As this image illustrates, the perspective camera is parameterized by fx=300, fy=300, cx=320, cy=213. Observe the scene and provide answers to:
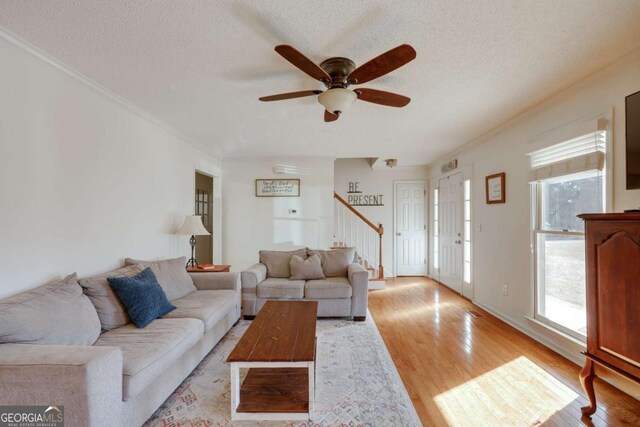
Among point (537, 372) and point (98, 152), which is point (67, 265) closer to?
point (98, 152)

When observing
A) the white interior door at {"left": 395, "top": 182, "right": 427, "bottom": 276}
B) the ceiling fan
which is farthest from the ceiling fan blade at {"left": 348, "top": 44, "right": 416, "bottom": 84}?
the white interior door at {"left": 395, "top": 182, "right": 427, "bottom": 276}

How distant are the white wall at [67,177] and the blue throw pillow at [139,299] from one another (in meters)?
0.47

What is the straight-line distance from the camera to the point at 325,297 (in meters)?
3.57

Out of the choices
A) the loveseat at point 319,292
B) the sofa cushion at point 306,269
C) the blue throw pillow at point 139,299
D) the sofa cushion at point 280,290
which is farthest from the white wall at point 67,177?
the sofa cushion at point 306,269

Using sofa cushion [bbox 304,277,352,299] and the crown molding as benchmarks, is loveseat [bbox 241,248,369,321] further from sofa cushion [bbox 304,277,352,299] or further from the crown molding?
the crown molding

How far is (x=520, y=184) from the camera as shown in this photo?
3.31 meters

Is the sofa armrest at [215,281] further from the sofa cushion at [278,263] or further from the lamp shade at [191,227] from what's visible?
the sofa cushion at [278,263]

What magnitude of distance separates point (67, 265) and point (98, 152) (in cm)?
99

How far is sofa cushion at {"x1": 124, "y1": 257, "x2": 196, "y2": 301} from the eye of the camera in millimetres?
2810

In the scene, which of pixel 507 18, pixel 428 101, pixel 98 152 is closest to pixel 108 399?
pixel 98 152

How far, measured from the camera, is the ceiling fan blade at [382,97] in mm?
2207

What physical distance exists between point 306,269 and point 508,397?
237 cm

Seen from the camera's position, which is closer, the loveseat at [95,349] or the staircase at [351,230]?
the loveseat at [95,349]

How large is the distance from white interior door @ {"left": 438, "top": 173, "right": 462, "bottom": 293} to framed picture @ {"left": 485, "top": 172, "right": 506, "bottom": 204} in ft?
3.08
